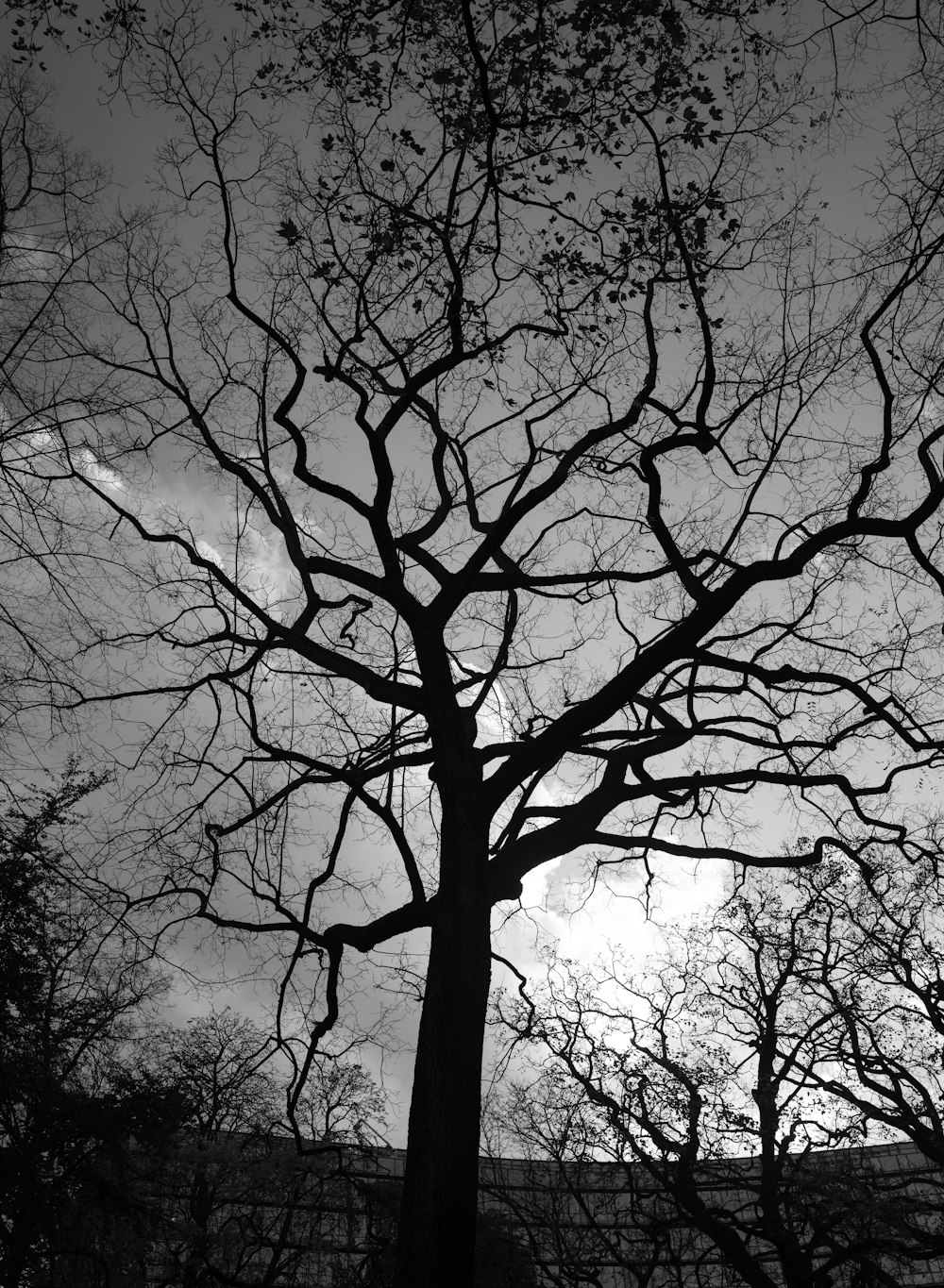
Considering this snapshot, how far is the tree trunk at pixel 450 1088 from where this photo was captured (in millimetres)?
4703

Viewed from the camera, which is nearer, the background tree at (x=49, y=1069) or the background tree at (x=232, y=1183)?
the background tree at (x=49, y=1069)

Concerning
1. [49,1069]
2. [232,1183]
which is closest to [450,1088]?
[49,1069]

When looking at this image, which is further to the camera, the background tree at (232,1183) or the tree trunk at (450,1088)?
the background tree at (232,1183)

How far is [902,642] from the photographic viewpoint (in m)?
7.55

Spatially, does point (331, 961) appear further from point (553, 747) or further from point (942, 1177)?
point (942, 1177)

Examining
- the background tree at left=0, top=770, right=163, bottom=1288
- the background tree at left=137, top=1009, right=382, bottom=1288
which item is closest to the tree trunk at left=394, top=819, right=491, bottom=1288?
the background tree at left=0, top=770, right=163, bottom=1288

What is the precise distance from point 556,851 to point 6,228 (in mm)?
5329

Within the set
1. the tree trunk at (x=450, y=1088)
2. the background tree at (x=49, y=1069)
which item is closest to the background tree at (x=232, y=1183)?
the background tree at (x=49, y=1069)

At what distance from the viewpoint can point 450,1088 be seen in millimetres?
5172

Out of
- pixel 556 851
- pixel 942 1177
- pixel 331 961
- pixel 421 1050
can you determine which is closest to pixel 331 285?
pixel 556 851

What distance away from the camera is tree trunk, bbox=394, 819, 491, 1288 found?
15.4 ft

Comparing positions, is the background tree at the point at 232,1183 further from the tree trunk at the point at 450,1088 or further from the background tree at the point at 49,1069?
the tree trunk at the point at 450,1088

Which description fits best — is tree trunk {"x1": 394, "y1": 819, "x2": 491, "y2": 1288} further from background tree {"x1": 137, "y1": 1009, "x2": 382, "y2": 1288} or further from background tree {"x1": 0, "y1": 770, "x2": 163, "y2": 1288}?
background tree {"x1": 137, "y1": 1009, "x2": 382, "y2": 1288}

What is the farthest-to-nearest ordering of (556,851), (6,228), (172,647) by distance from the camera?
1. (172,647)
2. (556,851)
3. (6,228)
